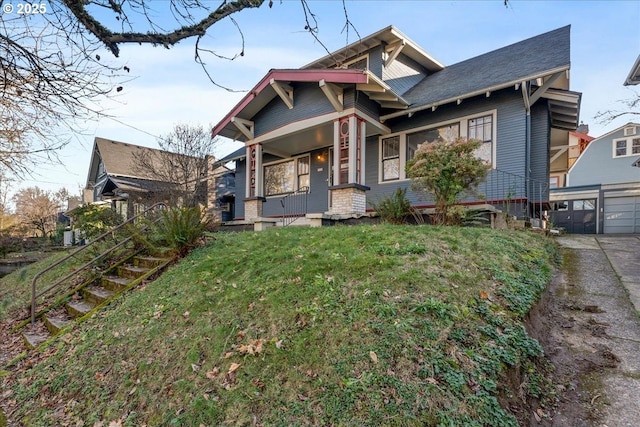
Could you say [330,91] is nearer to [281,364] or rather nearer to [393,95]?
[393,95]

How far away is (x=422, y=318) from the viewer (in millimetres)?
2629

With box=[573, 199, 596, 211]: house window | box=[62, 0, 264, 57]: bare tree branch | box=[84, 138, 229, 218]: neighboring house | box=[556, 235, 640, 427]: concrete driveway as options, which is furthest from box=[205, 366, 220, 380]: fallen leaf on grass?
box=[573, 199, 596, 211]: house window

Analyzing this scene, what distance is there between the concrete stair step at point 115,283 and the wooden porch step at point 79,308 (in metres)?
0.42

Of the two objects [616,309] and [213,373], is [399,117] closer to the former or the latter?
[616,309]

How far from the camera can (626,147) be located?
17.5m

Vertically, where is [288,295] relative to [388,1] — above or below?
below

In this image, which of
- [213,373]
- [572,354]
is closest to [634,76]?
[572,354]

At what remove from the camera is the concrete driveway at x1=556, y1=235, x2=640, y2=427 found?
2119 mm

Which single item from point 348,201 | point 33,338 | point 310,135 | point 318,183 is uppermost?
point 310,135

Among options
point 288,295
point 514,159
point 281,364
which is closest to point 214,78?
point 288,295

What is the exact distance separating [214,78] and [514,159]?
319 inches

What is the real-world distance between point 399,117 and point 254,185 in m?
5.52

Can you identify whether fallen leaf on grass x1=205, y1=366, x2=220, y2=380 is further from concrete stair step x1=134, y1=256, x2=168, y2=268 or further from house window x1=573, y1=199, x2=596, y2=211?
house window x1=573, y1=199, x2=596, y2=211

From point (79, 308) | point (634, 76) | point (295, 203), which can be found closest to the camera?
point (79, 308)
